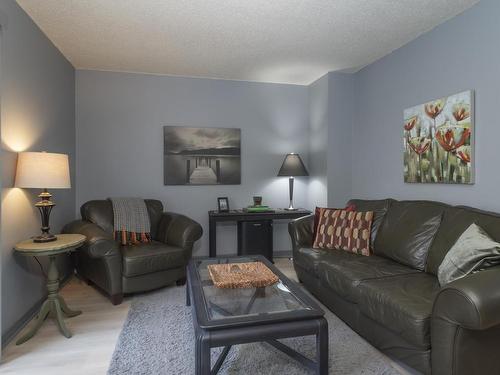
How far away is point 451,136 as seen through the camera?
2.63 meters

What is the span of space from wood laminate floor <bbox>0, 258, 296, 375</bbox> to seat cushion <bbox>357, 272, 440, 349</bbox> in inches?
64.7

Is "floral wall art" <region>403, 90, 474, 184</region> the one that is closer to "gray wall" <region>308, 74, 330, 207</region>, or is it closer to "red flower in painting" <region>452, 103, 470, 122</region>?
"red flower in painting" <region>452, 103, 470, 122</region>

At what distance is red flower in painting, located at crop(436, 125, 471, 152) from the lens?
2.51m

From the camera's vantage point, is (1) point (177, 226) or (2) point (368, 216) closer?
(2) point (368, 216)

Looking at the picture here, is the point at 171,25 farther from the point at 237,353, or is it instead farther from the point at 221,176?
the point at 237,353

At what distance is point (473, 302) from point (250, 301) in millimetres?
1079

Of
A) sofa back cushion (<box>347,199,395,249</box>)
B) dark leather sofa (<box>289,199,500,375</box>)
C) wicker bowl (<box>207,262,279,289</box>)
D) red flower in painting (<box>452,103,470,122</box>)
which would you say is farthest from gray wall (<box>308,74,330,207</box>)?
wicker bowl (<box>207,262,279,289</box>)

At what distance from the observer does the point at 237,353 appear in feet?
6.60

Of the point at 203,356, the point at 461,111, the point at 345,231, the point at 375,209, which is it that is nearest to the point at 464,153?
the point at 461,111

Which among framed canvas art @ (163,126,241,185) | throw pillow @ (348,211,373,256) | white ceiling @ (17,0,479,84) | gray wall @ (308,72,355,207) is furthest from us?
framed canvas art @ (163,126,241,185)

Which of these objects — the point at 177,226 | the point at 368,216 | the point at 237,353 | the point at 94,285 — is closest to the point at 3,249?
the point at 94,285

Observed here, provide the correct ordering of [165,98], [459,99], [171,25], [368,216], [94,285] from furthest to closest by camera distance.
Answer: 1. [165,98]
2. [94,285]
3. [368,216]
4. [171,25]
5. [459,99]

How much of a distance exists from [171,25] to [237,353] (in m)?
2.58

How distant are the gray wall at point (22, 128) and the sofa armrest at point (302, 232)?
2.30m
